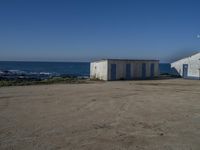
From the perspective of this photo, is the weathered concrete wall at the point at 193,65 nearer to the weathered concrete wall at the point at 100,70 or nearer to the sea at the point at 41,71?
the weathered concrete wall at the point at 100,70

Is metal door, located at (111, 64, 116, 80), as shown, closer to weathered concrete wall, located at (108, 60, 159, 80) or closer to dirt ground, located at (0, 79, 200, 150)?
weathered concrete wall, located at (108, 60, 159, 80)

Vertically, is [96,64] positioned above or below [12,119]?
above

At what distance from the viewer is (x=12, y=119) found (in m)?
8.41

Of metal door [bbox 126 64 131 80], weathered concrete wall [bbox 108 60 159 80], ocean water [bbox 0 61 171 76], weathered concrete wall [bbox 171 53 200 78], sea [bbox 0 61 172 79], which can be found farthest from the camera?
ocean water [bbox 0 61 171 76]

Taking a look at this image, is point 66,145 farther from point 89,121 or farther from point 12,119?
point 12,119

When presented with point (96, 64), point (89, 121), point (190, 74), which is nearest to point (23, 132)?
point (89, 121)

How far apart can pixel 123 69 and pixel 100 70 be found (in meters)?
2.47

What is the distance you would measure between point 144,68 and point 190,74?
5043 mm

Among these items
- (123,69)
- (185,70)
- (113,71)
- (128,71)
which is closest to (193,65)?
(185,70)

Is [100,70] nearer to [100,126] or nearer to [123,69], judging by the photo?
[123,69]

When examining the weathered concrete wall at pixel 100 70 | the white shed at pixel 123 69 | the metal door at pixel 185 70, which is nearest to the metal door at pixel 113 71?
the white shed at pixel 123 69

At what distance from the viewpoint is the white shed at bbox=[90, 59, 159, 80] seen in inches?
1015

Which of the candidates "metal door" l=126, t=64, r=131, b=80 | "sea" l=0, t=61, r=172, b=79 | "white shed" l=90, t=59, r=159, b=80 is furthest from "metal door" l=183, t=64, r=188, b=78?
"sea" l=0, t=61, r=172, b=79

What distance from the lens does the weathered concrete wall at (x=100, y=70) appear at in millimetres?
25766
